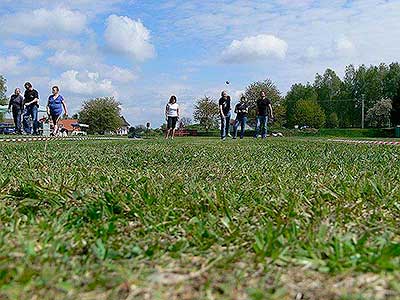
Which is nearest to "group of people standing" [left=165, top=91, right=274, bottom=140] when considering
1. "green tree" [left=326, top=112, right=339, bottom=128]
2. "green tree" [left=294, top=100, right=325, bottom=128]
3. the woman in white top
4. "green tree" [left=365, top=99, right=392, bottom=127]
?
the woman in white top

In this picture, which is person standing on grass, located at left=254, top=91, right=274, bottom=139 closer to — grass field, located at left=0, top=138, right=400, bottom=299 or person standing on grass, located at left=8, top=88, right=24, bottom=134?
person standing on grass, located at left=8, top=88, right=24, bottom=134

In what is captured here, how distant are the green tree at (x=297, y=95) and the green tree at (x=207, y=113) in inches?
1099

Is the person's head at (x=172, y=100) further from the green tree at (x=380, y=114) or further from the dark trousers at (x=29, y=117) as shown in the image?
the green tree at (x=380, y=114)

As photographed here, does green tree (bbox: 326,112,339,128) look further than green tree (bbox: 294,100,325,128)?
Yes

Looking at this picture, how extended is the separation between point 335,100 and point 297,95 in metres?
9.61

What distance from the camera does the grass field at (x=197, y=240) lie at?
1.39 m

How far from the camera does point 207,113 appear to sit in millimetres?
89688

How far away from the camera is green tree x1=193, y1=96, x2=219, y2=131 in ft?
293

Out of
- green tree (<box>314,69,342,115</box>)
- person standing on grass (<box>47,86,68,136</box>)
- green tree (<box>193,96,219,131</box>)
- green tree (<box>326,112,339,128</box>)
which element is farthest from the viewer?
green tree (<box>314,69,342,115</box>)

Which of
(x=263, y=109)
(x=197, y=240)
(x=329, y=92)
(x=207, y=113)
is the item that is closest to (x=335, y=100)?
(x=329, y=92)

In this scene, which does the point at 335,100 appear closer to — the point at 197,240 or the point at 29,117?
the point at 29,117

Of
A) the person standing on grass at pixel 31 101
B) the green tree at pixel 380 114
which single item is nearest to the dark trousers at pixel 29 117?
the person standing on grass at pixel 31 101

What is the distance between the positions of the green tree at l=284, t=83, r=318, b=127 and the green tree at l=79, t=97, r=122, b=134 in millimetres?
41232

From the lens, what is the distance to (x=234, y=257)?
1.64 metres
